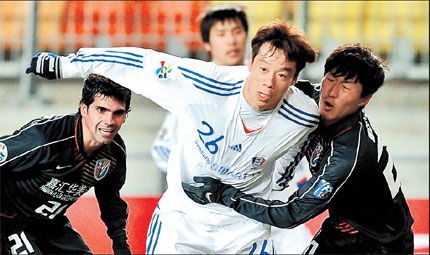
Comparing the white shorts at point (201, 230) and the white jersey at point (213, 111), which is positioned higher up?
the white jersey at point (213, 111)

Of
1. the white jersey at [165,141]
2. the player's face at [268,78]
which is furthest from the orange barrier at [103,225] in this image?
the player's face at [268,78]

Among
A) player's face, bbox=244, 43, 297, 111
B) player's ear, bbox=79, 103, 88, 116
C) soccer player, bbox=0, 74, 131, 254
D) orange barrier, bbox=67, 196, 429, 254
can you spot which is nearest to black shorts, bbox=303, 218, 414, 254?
player's face, bbox=244, 43, 297, 111

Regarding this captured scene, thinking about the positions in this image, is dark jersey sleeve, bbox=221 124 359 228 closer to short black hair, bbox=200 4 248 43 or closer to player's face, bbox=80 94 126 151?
player's face, bbox=80 94 126 151

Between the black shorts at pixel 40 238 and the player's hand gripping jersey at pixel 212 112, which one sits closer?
the player's hand gripping jersey at pixel 212 112

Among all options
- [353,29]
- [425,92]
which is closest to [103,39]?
[353,29]

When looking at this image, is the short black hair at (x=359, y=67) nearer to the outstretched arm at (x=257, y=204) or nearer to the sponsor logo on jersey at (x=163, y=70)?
the outstretched arm at (x=257, y=204)

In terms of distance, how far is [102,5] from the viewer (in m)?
5.84

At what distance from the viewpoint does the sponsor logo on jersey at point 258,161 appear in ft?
9.89

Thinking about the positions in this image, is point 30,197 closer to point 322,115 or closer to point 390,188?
point 322,115

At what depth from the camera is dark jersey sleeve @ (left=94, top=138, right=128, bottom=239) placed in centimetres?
313

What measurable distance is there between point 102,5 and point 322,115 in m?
3.15

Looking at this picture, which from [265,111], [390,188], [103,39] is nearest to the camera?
[265,111]

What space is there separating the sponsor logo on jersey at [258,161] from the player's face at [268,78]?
192 millimetres

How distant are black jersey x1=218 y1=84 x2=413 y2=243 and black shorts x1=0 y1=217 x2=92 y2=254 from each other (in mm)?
608
